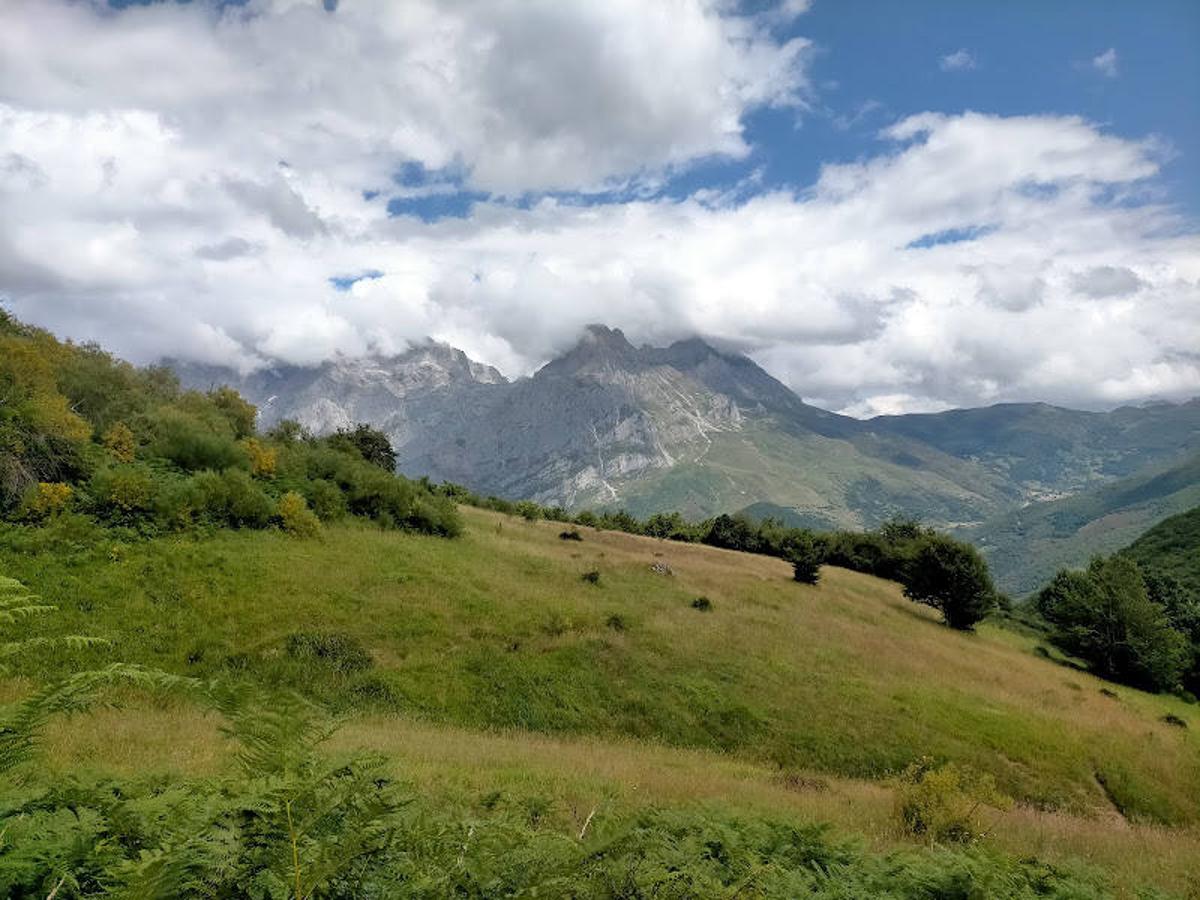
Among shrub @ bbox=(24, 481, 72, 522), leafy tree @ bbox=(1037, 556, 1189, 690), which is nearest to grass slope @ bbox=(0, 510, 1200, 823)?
shrub @ bbox=(24, 481, 72, 522)

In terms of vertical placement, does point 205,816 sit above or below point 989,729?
above

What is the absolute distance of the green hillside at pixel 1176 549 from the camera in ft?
357

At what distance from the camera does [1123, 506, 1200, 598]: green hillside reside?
109 meters

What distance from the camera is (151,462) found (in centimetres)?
3072

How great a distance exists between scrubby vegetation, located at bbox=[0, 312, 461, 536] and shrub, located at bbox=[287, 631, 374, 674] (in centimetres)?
947

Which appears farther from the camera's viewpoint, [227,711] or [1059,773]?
[1059,773]

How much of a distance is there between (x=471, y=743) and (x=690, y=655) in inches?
477

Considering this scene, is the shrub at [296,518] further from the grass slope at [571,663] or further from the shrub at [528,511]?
the shrub at [528,511]

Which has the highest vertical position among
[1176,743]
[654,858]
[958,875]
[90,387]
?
[90,387]

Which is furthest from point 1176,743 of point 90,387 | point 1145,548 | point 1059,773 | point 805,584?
point 1145,548

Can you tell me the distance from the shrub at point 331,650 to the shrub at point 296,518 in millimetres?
10551

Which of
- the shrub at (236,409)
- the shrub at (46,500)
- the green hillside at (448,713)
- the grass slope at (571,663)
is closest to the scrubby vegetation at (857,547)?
the green hillside at (448,713)

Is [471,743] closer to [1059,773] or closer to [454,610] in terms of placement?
[454,610]

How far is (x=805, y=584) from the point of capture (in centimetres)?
5019
